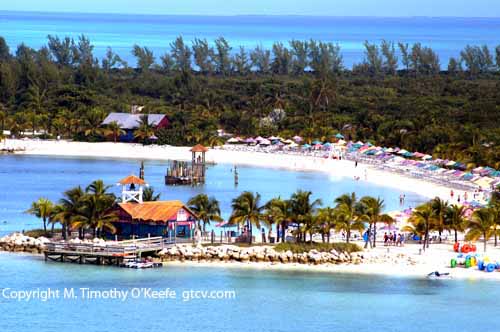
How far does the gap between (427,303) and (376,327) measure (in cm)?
372

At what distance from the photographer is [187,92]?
426ft

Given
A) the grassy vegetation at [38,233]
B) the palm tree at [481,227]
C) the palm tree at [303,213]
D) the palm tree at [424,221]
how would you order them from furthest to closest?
the grassy vegetation at [38,233] → the palm tree at [424,221] → the palm tree at [481,227] → the palm tree at [303,213]

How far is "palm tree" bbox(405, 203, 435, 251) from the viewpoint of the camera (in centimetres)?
5025

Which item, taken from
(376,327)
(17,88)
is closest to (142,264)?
(376,327)

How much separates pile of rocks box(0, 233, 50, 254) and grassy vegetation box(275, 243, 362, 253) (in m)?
9.99

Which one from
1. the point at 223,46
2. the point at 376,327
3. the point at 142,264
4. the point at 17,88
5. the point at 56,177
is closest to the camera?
the point at 376,327

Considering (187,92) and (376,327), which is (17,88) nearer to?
(187,92)

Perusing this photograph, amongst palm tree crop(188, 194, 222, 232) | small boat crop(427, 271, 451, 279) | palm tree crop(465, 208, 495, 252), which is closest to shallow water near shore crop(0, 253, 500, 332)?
small boat crop(427, 271, 451, 279)

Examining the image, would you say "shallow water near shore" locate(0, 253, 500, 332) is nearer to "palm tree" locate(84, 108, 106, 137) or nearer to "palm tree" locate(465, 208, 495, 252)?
"palm tree" locate(465, 208, 495, 252)

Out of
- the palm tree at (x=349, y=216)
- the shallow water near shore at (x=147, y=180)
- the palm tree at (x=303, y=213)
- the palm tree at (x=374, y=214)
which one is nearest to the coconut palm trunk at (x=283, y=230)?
the palm tree at (x=303, y=213)

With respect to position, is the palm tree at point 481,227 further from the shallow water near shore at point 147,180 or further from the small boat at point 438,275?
the shallow water near shore at point 147,180

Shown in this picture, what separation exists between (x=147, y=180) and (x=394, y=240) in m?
32.1

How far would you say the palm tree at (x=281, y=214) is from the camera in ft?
160

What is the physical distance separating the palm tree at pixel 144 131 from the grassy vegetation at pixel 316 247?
184 feet
